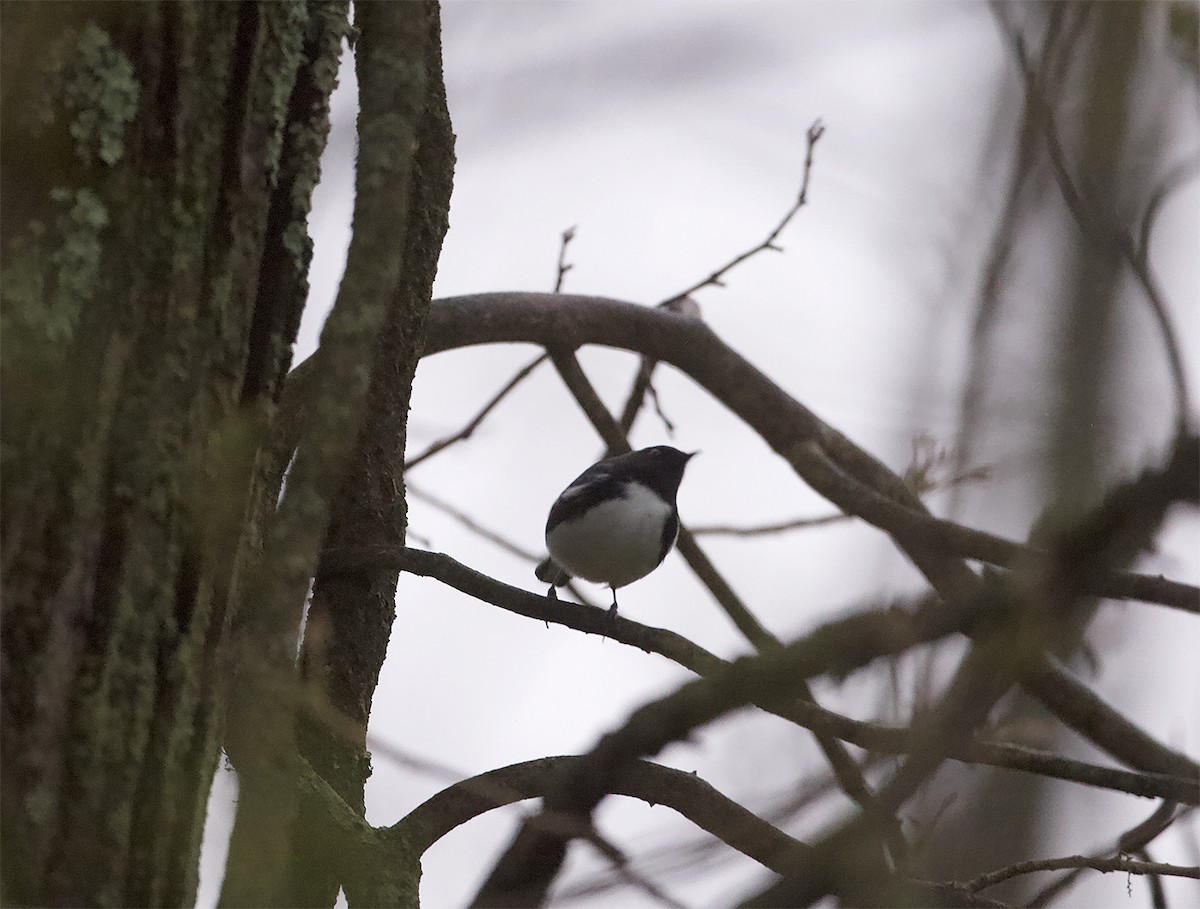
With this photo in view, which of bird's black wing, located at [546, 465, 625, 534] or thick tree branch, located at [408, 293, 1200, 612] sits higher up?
bird's black wing, located at [546, 465, 625, 534]

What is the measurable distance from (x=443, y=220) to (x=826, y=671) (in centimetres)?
211

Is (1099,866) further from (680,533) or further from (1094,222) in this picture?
(680,533)

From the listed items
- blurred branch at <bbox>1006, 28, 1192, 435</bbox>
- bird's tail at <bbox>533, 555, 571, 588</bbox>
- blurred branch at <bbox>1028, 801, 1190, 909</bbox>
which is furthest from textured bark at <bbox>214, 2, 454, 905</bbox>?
bird's tail at <bbox>533, 555, 571, 588</bbox>

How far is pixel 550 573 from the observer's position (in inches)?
190

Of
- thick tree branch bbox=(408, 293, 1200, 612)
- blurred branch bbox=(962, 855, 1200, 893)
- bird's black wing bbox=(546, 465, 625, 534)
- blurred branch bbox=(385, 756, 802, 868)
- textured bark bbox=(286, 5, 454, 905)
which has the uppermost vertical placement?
bird's black wing bbox=(546, 465, 625, 534)

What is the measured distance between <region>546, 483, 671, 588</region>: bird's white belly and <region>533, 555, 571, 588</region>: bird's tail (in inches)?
Answer: 11.1

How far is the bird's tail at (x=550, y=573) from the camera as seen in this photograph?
15.5ft

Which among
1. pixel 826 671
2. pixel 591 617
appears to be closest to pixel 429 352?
pixel 591 617

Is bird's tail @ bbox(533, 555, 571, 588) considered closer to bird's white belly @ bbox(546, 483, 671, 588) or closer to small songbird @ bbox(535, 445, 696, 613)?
small songbird @ bbox(535, 445, 696, 613)

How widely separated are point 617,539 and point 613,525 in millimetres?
50

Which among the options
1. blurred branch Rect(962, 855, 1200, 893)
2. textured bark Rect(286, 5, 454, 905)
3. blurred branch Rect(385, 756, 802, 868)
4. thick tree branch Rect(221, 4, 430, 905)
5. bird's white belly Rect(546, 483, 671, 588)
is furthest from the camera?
bird's white belly Rect(546, 483, 671, 588)

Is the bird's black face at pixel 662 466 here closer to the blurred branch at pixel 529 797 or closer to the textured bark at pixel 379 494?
the textured bark at pixel 379 494

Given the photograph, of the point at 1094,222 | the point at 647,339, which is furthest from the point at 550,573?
the point at 1094,222

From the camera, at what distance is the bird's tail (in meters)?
4.73
